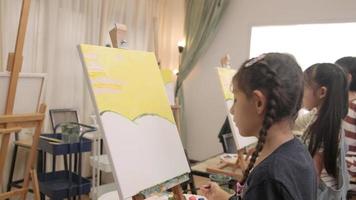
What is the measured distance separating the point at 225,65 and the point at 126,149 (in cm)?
176

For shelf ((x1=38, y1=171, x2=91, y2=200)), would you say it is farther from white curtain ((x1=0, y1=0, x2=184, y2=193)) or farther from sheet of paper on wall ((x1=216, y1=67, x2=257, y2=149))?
sheet of paper on wall ((x1=216, y1=67, x2=257, y2=149))

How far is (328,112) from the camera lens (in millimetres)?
1566

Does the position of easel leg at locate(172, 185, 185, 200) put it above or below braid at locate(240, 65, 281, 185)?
below

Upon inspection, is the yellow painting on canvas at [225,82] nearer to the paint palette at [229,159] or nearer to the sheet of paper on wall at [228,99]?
the sheet of paper on wall at [228,99]

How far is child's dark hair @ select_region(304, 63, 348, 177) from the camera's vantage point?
1.57 m

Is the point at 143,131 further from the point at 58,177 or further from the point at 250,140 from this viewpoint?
the point at 58,177

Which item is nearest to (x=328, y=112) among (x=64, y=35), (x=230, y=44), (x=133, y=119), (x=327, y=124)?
(x=327, y=124)

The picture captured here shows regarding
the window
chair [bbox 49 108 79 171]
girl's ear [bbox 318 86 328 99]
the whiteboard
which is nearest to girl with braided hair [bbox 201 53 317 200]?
girl's ear [bbox 318 86 328 99]

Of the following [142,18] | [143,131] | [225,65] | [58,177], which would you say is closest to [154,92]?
[143,131]

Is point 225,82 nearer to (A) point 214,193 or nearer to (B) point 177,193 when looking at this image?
(B) point 177,193

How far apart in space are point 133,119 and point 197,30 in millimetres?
3256

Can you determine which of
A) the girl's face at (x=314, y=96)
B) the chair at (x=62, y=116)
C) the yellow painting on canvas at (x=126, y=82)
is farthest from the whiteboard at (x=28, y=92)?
the girl's face at (x=314, y=96)

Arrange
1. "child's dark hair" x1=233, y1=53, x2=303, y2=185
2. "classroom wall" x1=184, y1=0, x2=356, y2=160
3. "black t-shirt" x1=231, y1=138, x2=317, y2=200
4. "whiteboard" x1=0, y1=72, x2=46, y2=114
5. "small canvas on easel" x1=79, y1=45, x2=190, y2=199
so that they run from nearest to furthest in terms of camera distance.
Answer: "black t-shirt" x1=231, y1=138, x2=317, y2=200, "child's dark hair" x1=233, y1=53, x2=303, y2=185, "small canvas on easel" x1=79, y1=45, x2=190, y2=199, "whiteboard" x1=0, y1=72, x2=46, y2=114, "classroom wall" x1=184, y1=0, x2=356, y2=160

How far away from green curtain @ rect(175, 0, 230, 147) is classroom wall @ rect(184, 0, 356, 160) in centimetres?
10
